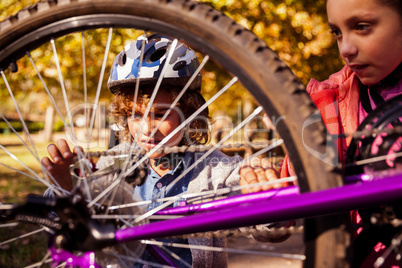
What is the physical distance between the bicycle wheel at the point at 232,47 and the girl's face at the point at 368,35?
47 cm

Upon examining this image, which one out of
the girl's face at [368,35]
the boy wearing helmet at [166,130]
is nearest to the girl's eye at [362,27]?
the girl's face at [368,35]

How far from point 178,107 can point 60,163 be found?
79 cm

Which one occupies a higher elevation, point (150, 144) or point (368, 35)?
point (368, 35)

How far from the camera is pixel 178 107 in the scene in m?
2.42

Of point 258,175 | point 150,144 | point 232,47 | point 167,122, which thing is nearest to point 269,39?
point 167,122

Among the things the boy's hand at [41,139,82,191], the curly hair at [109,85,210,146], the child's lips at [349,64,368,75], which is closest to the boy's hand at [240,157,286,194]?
the child's lips at [349,64,368,75]

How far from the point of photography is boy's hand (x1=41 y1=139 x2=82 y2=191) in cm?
199

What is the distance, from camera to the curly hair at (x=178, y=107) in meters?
2.39

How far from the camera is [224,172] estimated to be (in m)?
2.22

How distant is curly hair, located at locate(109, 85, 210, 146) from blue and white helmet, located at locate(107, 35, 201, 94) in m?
0.07

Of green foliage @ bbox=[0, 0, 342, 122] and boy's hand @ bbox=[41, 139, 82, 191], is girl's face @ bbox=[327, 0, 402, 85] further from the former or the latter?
green foliage @ bbox=[0, 0, 342, 122]

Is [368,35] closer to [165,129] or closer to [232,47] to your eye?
[232,47]

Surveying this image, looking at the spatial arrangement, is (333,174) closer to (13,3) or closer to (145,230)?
(145,230)

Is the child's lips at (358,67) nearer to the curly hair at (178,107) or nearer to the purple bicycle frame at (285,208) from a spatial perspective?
the purple bicycle frame at (285,208)
